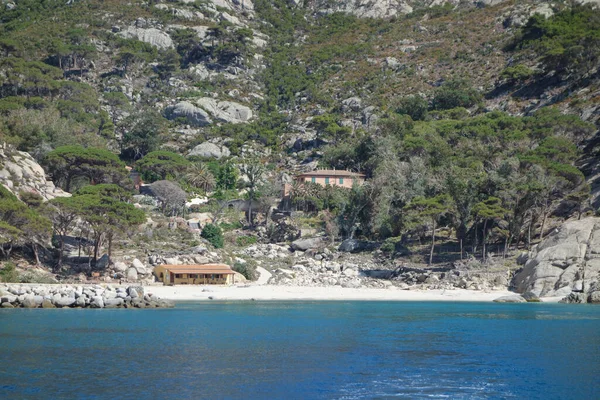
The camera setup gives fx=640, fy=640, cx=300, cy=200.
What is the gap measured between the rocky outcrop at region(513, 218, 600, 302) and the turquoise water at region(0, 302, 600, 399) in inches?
270

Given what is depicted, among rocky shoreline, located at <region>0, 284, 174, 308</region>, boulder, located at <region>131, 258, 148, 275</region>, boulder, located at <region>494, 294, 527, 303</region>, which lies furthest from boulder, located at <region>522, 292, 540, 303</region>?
boulder, located at <region>131, 258, 148, 275</region>

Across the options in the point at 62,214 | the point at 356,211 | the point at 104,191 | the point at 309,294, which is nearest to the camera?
the point at 309,294

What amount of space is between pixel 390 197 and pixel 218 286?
851 inches

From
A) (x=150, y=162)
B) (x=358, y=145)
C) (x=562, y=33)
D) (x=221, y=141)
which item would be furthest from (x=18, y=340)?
(x=562, y=33)

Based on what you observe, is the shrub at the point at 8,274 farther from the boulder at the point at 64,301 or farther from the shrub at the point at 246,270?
the shrub at the point at 246,270

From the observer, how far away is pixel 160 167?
80.4 m

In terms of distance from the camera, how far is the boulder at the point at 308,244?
63156mm

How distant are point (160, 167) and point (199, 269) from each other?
99.8 feet

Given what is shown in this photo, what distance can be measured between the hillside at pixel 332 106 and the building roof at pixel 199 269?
23.6 ft

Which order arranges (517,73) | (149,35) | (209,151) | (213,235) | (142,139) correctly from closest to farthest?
(213,235) < (142,139) < (517,73) < (209,151) < (149,35)

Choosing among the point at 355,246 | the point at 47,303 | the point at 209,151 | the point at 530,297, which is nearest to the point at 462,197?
the point at 355,246

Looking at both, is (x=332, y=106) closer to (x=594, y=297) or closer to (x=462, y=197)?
(x=462, y=197)

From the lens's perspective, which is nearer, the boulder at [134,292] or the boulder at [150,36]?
the boulder at [134,292]

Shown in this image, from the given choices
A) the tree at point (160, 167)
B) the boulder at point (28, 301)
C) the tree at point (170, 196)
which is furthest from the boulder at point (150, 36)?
the boulder at point (28, 301)
